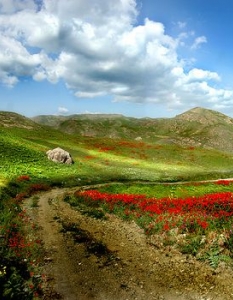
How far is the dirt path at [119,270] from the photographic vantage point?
13031 millimetres

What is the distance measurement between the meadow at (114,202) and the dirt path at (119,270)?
87 centimetres

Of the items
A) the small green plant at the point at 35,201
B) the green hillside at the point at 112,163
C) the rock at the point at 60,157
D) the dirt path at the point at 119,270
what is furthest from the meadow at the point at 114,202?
the rock at the point at 60,157

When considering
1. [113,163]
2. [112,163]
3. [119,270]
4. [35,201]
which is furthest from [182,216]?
[113,163]

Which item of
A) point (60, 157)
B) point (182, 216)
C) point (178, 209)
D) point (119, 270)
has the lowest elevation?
point (119, 270)

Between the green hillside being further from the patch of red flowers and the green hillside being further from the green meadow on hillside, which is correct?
the patch of red flowers

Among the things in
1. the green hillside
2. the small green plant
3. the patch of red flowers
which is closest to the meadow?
the patch of red flowers

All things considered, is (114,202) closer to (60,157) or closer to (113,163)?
(60,157)

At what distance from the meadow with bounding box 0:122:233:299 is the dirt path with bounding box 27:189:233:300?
34.3 inches

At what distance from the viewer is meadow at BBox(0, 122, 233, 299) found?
626 inches

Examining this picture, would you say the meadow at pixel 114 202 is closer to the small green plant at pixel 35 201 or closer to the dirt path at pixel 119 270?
the dirt path at pixel 119 270

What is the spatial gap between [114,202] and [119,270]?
14104 mm

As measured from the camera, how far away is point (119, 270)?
1533 centimetres

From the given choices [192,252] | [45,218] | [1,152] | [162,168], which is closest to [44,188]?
[45,218]

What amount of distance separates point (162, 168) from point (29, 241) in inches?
2178
